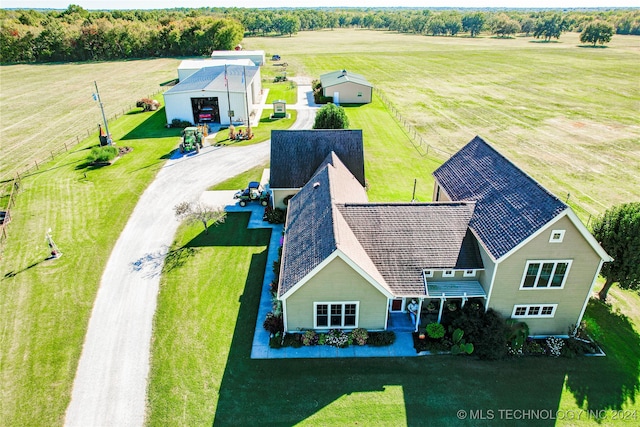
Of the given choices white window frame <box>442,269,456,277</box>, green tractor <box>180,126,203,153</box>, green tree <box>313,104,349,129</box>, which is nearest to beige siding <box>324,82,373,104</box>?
green tree <box>313,104,349,129</box>

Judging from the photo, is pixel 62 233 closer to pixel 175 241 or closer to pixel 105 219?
pixel 105 219

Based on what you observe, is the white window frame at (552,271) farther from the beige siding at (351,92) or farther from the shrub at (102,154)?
the beige siding at (351,92)

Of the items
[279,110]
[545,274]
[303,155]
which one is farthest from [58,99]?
[545,274]

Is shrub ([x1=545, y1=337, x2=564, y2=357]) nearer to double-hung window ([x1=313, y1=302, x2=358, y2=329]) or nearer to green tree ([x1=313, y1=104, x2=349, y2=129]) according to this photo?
double-hung window ([x1=313, y1=302, x2=358, y2=329])

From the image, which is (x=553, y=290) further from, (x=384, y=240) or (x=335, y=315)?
(x=335, y=315)

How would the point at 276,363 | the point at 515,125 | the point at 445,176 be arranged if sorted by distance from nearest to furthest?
the point at 276,363, the point at 445,176, the point at 515,125

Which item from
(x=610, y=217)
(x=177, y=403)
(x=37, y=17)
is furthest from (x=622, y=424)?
(x=37, y=17)
